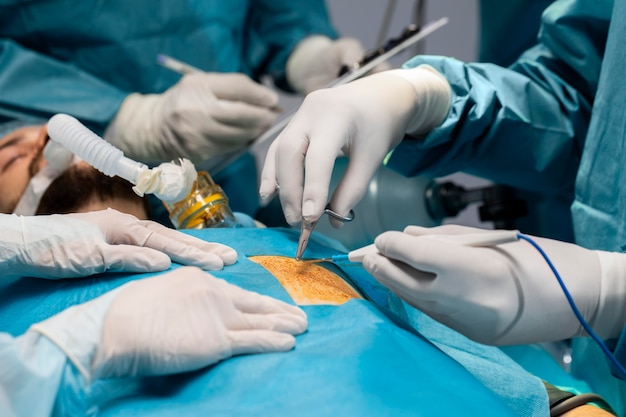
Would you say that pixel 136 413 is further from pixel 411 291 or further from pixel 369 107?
pixel 369 107

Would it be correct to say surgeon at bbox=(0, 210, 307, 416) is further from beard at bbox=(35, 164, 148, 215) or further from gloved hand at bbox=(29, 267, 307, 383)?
beard at bbox=(35, 164, 148, 215)

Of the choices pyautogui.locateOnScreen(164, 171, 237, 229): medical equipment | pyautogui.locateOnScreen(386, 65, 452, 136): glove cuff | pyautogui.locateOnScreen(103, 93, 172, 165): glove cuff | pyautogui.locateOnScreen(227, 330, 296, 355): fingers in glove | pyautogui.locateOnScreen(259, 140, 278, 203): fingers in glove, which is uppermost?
pyautogui.locateOnScreen(386, 65, 452, 136): glove cuff

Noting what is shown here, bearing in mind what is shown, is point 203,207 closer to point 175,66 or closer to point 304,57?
point 175,66

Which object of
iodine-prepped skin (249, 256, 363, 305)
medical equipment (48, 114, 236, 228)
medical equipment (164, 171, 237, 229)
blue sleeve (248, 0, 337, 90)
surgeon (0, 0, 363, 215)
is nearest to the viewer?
iodine-prepped skin (249, 256, 363, 305)

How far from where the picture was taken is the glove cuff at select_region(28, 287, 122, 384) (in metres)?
0.78

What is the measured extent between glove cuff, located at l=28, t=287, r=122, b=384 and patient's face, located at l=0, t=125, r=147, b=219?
1.87ft

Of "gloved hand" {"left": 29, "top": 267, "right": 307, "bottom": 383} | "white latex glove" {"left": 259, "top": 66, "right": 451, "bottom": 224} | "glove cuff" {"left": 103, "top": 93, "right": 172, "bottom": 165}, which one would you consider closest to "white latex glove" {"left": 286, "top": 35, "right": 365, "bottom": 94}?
"glove cuff" {"left": 103, "top": 93, "right": 172, "bottom": 165}

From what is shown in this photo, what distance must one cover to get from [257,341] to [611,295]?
1.70 ft

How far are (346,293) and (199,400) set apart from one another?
1.00 ft

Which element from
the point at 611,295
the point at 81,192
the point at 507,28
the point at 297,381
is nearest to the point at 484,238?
the point at 611,295

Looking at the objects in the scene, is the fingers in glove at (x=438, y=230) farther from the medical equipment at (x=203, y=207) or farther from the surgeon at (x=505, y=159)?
the medical equipment at (x=203, y=207)

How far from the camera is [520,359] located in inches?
58.4

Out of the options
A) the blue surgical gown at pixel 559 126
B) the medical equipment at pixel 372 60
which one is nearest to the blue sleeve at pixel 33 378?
the blue surgical gown at pixel 559 126

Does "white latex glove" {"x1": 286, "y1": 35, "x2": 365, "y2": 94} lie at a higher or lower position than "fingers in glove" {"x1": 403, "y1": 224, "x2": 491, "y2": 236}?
lower
